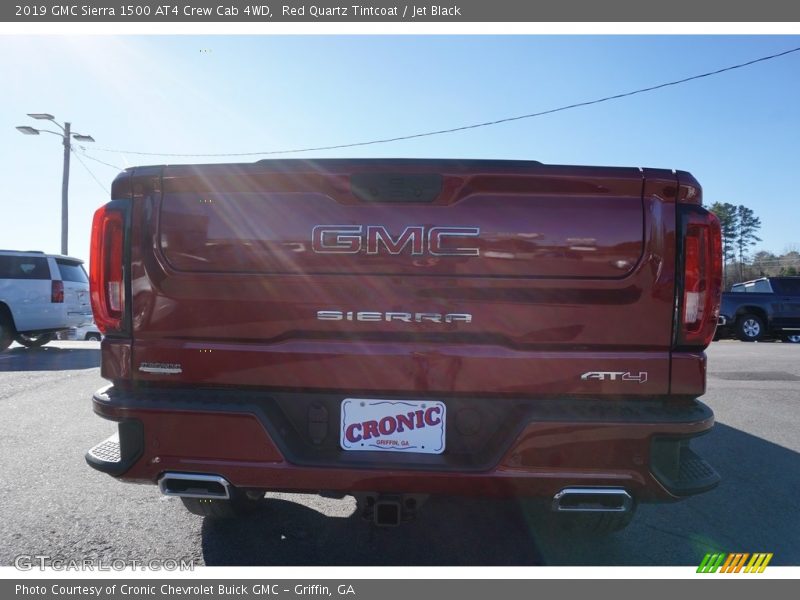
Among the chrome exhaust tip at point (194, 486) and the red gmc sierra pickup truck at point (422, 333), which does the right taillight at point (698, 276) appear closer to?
the red gmc sierra pickup truck at point (422, 333)

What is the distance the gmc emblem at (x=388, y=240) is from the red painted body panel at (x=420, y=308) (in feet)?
0.04

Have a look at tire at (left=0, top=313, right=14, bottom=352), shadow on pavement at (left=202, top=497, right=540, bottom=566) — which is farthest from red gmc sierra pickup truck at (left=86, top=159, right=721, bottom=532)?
tire at (left=0, top=313, right=14, bottom=352)

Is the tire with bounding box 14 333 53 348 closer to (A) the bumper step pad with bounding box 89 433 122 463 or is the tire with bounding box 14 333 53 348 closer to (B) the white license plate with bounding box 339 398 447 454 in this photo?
(A) the bumper step pad with bounding box 89 433 122 463

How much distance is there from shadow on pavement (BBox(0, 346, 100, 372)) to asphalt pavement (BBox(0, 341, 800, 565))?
523 cm

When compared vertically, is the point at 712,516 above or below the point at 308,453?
below

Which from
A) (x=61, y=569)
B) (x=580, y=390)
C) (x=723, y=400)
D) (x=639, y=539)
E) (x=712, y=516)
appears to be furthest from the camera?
(x=723, y=400)

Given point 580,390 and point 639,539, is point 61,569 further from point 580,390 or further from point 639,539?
point 639,539

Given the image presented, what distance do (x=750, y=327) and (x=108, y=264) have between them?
688 inches

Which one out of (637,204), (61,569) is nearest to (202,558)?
(61,569)

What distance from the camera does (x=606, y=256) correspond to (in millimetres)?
2211

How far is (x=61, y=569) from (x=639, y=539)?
284 cm

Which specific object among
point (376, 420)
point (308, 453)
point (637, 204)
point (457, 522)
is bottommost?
point (457, 522)

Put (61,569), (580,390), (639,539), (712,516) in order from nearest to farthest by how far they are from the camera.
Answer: (580,390)
(61,569)
(639,539)
(712,516)

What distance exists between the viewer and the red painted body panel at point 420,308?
2197mm
